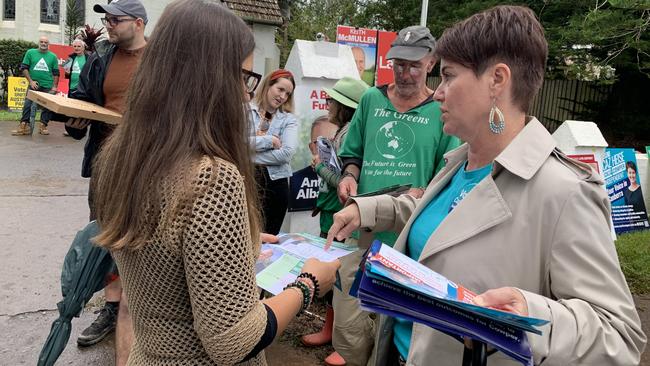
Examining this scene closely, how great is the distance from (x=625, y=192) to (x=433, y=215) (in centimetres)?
626

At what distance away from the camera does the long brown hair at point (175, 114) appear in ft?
4.59

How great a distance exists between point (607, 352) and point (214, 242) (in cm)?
98

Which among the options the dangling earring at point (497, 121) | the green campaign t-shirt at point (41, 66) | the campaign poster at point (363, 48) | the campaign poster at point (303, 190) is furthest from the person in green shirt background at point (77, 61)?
the dangling earring at point (497, 121)

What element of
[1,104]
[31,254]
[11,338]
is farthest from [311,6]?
[11,338]

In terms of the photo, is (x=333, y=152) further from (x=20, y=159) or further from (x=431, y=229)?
(x=20, y=159)

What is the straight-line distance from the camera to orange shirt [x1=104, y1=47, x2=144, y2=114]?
3.64 metres

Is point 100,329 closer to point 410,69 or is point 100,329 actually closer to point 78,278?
point 78,278

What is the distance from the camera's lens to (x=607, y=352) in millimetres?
1263

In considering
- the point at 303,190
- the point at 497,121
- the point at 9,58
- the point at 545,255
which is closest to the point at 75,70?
the point at 303,190

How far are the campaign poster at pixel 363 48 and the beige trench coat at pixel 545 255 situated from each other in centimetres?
658

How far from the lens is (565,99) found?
16.3 meters

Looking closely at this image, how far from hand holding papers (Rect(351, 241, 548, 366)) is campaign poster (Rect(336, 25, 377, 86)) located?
6.94m

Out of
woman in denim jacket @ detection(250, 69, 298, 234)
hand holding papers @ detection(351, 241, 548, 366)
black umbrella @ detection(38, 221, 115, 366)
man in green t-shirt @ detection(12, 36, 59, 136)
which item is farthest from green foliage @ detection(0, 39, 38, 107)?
hand holding papers @ detection(351, 241, 548, 366)

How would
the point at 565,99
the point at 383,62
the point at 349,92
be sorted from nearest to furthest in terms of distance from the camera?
the point at 349,92 → the point at 383,62 → the point at 565,99
